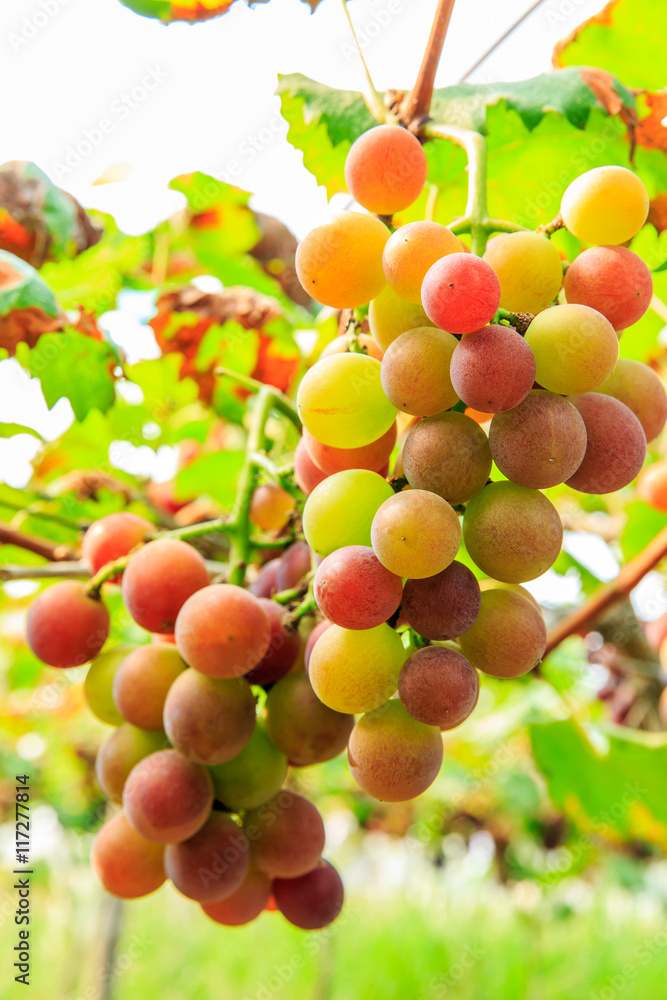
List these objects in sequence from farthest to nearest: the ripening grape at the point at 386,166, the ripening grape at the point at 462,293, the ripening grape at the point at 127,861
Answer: the ripening grape at the point at 127,861 < the ripening grape at the point at 386,166 < the ripening grape at the point at 462,293

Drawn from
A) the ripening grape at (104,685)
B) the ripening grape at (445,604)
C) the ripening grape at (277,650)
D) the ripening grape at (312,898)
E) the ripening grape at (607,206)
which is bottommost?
the ripening grape at (312,898)

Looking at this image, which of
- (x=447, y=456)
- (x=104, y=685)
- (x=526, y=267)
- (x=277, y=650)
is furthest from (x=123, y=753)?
(x=526, y=267)

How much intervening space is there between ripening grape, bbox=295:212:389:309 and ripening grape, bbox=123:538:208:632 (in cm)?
25

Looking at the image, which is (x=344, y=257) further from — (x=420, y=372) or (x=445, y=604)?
(x=445, y=604)

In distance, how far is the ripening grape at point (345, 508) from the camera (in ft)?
1.57

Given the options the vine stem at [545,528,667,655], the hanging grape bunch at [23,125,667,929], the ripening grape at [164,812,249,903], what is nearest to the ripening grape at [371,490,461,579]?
the hanging grape bunch at [23,125,667,929]

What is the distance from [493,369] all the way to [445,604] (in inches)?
5.7

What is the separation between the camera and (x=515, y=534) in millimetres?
438

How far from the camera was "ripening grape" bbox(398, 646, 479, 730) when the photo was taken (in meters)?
0.44

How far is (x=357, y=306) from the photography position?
52cm

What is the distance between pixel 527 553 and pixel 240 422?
760 mm

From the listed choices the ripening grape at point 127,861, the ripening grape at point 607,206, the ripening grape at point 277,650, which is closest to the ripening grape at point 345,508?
the ripening grape at point 277,650

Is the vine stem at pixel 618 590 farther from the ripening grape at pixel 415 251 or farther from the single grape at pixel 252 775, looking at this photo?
the ripening grape at pixel 415 251

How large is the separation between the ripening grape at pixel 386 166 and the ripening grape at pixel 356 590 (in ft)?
0.88
